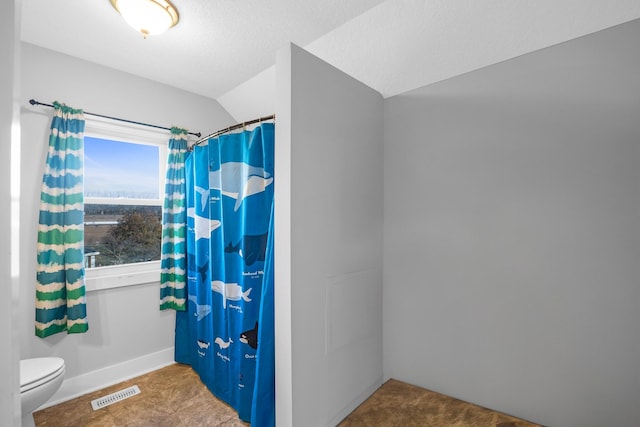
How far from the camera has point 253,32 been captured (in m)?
1.84

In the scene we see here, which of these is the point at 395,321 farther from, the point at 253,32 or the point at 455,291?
A: the point at 253,32

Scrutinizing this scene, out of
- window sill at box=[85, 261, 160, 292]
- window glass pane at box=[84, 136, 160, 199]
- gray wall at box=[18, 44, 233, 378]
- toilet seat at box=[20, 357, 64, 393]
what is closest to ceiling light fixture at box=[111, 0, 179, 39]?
gray wall at box=[18, 44, 233, 378]

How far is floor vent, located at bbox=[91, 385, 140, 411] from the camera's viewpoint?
1942 mm

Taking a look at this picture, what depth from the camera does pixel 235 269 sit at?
186 cm

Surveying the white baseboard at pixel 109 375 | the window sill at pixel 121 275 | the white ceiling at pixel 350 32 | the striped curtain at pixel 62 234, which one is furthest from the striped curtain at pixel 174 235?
the white ceiling at pixel 350 32

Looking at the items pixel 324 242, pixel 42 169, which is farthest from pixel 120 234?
pixel 324 242

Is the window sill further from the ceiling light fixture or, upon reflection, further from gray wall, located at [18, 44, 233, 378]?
the ceiling light fixture

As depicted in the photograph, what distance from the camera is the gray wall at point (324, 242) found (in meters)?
1.36

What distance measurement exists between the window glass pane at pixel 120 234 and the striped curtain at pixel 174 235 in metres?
0.20

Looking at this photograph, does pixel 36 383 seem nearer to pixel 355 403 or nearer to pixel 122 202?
pixel 122 202

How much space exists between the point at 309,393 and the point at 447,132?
1618mm

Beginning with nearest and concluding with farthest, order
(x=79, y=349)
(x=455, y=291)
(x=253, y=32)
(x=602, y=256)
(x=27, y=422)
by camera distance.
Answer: (x=602, y=256), (x=27, y=422), (x=455, y=291), (x=253, y=32), (x=79, y=349)

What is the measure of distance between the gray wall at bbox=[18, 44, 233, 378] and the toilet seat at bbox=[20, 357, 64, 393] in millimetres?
359

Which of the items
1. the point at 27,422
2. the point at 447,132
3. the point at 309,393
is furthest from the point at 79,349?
the point at 447,132
